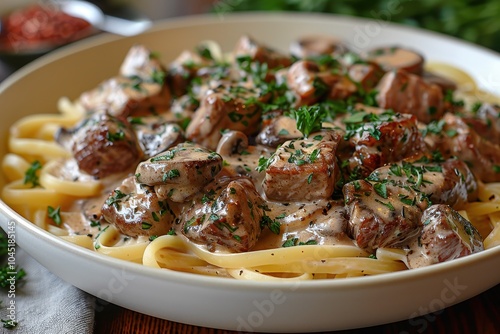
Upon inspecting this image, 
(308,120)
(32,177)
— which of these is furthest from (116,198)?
(308,120)

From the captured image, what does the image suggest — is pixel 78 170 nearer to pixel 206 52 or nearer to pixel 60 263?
pixel 60 263

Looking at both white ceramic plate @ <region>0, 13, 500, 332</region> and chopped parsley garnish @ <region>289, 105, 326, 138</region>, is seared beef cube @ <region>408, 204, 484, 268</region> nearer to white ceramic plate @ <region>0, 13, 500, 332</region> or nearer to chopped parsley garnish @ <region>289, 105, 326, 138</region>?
white ceramic plate @ <region>0, 13, 500, 332</region>

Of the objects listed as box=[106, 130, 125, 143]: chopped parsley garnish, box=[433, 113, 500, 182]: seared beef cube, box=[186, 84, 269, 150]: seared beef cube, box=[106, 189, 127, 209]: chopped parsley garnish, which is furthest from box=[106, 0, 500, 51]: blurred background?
box=[106, 189, 127, 209]: chopped parsley garnish

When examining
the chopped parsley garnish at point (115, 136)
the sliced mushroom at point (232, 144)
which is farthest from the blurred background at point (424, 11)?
the chopped parsley garnish at point (115, 136)

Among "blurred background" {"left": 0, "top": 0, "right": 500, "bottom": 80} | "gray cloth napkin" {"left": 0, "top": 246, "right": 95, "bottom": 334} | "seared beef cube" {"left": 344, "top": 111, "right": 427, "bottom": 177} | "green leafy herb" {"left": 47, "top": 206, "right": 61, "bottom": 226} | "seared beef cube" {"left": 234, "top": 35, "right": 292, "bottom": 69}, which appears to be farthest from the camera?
"blurred background" {"left": 0, "top": 0, "right": 500, "bottom": 80}

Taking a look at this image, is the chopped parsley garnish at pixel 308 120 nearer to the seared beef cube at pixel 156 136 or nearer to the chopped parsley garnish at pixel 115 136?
the seared beef cube at pixel 156 136

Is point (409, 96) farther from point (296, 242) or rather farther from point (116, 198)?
point (116, 198)
